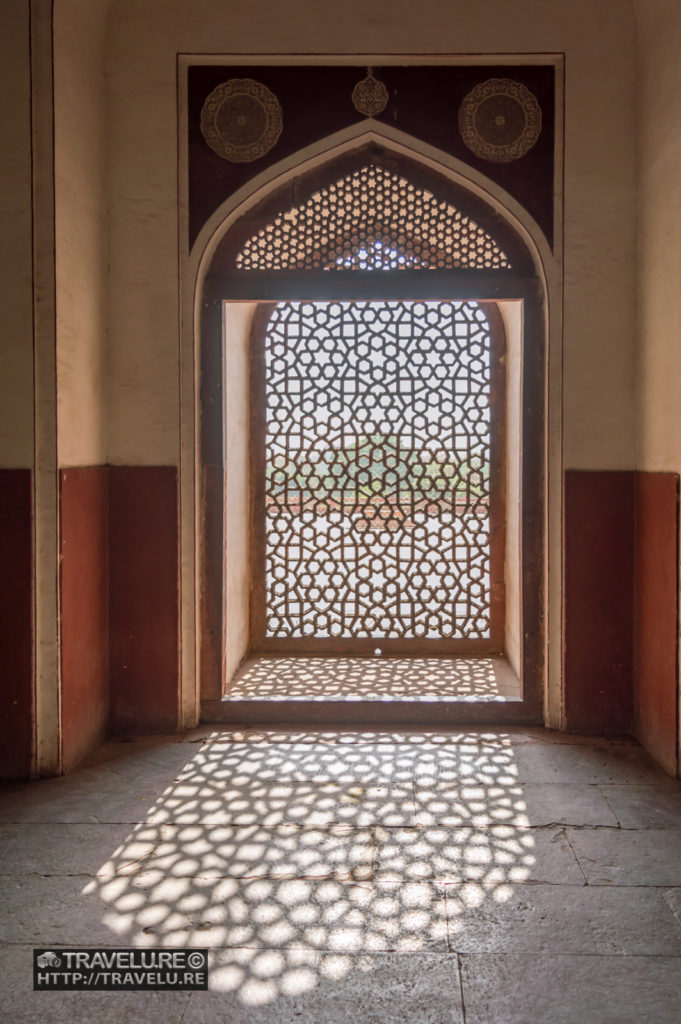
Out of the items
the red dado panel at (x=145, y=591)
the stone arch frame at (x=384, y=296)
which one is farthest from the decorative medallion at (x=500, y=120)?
the red dado panel at (x=145, y=591)

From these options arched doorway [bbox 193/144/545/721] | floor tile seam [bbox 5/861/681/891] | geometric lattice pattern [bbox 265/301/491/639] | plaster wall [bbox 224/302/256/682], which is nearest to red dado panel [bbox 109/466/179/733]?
arched doorway [bbox 193/144/545/721]

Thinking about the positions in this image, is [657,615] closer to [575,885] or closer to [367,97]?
[575,885]

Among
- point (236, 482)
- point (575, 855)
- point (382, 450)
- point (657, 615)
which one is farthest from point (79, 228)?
point (575, 855)

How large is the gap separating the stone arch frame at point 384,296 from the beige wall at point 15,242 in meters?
0.87

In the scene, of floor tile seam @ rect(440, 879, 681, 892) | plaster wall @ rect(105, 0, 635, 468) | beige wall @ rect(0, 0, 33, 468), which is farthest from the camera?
plaster wall @ rect(105, 0, 635, 468)

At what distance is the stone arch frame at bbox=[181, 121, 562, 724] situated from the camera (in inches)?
166

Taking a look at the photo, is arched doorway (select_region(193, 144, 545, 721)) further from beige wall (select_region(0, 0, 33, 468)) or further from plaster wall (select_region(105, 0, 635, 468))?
beige wall (select_region(0, 0, 33, 468))

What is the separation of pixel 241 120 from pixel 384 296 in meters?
1.13

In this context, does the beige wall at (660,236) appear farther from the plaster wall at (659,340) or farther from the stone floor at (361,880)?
the stone floor at (361,880)

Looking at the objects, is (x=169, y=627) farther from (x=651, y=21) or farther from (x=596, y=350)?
(x=651, y=21)

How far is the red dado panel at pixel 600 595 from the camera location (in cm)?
417

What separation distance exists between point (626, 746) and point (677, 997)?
198cm

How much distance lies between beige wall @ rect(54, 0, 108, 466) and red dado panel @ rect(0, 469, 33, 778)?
0.26 metres

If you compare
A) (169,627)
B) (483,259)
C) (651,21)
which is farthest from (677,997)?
(651,21)
